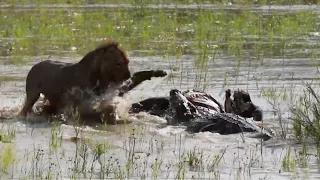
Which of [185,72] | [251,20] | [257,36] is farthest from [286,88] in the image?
[251,20]

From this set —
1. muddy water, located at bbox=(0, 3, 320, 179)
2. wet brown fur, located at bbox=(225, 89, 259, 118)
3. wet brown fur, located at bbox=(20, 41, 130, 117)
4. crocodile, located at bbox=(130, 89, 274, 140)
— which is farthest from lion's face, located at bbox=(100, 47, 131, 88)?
wet brown fur, located at bbox=(225, 89, 259, 118)

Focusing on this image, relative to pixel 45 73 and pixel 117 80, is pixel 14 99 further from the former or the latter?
pixel 117 80

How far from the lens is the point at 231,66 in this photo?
1373 cm

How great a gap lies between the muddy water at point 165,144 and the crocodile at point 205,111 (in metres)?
0.14

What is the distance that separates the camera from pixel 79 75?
377 inches

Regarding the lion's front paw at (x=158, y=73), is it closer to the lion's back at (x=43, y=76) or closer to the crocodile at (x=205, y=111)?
the crocodile at (x=205, y=111)

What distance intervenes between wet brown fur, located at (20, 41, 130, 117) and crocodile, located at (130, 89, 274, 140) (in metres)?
0.66

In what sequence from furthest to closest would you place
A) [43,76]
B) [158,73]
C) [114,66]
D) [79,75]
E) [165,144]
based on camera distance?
[158,73], [43,76], [79,75], [114,66], [165,144]

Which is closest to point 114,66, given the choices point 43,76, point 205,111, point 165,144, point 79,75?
point 79,75

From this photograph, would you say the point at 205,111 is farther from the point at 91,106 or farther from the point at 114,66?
the point at 91,106

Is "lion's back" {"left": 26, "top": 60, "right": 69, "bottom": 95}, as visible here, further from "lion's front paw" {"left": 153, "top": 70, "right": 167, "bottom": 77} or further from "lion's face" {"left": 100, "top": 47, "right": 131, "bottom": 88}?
"lion's front paw" {"left": 153, "top": 70, "right": 167, "bottom": 77}

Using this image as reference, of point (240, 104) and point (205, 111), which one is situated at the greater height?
point (240, 104)

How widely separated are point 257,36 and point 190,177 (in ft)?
37.6

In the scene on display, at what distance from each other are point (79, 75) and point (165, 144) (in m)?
1.90
